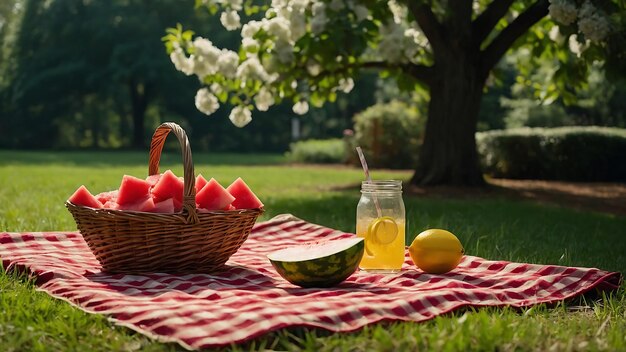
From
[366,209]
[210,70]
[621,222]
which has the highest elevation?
[210,70]

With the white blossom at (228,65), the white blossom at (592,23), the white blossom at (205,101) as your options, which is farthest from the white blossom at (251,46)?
the white blossom at (592,23)

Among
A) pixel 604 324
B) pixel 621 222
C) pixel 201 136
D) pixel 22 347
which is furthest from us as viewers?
pixel 201 136

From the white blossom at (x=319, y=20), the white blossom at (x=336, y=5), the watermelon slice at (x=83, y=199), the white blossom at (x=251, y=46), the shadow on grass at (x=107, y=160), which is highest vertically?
the white blossom at (x=336, y=5)

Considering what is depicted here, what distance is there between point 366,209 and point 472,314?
1.02 meters

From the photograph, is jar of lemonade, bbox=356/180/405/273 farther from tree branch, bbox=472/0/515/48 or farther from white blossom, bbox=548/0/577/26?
tree branch, bbox=472/0/515/48

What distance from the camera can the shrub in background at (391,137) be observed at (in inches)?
748

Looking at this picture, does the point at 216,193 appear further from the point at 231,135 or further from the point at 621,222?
the point at 231,135

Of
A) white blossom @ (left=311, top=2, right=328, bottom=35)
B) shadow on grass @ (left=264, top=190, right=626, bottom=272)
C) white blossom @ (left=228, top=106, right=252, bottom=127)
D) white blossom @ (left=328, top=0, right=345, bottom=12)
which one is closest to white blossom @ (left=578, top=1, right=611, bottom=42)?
shadow on grass @ (left=264, top=190, right=626, bottom=272)

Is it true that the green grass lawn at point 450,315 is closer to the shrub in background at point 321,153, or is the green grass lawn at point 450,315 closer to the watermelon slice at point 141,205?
the watermelon slice at point 141,205

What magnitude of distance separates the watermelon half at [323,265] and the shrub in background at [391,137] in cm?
1539

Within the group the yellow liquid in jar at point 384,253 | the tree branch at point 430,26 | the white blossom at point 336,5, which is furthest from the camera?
the tree branch at point 430,26

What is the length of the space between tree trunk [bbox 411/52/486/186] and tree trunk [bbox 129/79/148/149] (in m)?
28.9

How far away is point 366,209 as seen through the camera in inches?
156

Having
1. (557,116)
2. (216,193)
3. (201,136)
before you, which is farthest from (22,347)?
(201,136)
